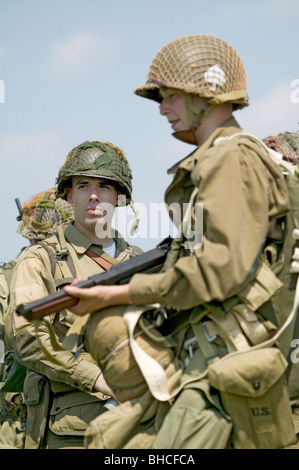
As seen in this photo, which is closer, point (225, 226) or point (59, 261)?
point (225, 226)

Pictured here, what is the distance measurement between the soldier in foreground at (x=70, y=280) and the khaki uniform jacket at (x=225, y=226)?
6.28ft

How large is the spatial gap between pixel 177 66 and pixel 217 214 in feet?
3.54

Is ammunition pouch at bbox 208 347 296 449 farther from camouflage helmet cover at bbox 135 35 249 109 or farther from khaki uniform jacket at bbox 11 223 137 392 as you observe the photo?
khaki uniform jacket at bbox 11 223 137 392

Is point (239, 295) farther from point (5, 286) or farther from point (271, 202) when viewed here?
point (5, 286)

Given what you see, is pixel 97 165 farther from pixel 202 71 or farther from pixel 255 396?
pixel 255 396

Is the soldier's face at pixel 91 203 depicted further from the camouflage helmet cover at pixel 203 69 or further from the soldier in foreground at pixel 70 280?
the camouflage helmet cover at pixel 203 69

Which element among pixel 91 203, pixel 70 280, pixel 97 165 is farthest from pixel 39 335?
pixel 97 165

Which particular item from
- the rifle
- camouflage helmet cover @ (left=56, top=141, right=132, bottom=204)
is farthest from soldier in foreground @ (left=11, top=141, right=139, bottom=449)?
the rifle

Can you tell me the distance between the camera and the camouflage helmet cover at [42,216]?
10.1 metres

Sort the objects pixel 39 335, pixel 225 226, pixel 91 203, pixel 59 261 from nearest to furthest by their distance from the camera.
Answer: pixel 225 226 → pixel 39 335 → pixel 59 261 → pixel 91 203

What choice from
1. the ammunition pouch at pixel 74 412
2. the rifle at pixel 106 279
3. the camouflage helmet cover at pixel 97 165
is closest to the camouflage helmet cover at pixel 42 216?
the camouflage helmet cover at pixel 97 165

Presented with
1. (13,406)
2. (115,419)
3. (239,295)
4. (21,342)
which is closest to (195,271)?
(239,295)

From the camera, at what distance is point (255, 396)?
4.86m

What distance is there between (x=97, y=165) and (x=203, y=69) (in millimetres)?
2786
